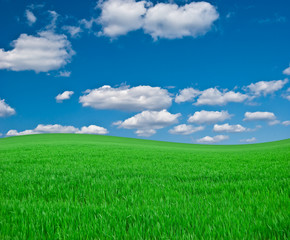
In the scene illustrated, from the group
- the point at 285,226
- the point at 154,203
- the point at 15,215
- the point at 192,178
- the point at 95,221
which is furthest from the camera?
the point at 192,178

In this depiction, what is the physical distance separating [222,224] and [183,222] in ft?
1.74

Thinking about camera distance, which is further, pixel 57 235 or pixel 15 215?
pixel 15 215

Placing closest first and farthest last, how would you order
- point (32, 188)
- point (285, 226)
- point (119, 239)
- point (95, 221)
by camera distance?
point (119, 239), point (285, 226), point (95, 221), point (32, 188)

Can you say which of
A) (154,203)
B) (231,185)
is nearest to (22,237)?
(154,203)

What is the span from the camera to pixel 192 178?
23.4 ft

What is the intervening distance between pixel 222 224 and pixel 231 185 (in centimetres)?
274

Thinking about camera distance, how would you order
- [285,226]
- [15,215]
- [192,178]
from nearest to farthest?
[285,226] < [15,215] < [192,178]

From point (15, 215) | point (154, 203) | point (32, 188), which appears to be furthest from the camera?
point (32, 188)

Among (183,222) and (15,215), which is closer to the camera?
(183,222)

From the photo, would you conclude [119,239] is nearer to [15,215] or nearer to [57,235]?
[57,235]

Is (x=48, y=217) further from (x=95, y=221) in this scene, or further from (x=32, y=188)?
(x=32, y=188)

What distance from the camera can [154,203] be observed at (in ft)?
13.8

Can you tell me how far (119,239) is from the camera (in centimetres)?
288

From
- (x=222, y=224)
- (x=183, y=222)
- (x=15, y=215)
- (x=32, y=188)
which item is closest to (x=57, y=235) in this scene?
(x=15, y=215)
